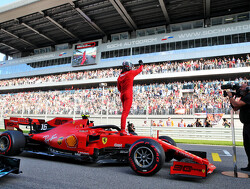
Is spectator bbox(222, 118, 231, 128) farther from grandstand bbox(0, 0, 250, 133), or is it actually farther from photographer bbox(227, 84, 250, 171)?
photographer bbox(227, 84, 250, 171)

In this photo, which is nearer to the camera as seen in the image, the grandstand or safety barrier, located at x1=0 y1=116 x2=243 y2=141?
safety barrier, located at x1=0 y1=116 x2=243 y2=141

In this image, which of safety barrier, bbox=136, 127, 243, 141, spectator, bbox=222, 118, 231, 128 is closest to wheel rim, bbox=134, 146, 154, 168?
safety barrier, bbox=136, 127, 243, 141

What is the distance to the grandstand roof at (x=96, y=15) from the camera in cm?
2495

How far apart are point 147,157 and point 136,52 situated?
28.0 meters

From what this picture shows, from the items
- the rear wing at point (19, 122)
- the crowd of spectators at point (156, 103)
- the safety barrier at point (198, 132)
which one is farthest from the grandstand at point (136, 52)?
the rear wing at point (19, 122)

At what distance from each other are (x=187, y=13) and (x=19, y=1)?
21.3 meters

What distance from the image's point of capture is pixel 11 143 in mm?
4629

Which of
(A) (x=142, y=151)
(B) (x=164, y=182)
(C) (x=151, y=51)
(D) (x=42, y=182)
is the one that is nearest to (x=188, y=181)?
(B) (x=164, y=182)

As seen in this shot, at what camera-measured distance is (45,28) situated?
32.5m

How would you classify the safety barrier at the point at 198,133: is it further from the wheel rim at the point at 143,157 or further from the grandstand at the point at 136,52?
the wheel rim at the point at 143,157

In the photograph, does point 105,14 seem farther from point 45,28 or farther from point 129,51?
point 45,28

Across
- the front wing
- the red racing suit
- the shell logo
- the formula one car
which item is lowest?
the front wing

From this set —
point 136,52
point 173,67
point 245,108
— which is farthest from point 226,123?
point 136,52

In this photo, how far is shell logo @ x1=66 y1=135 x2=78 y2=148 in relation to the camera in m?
4.33
